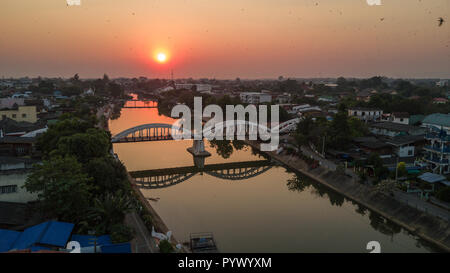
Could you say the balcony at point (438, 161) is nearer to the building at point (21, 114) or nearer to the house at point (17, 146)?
the house at point (17, 146)

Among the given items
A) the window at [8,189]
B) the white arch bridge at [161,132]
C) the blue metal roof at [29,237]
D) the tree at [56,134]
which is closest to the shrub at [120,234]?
the blue metal roof at [29,237]

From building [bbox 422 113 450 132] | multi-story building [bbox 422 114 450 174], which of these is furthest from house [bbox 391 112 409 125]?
multi-story building [bbox 422 114 450 174]

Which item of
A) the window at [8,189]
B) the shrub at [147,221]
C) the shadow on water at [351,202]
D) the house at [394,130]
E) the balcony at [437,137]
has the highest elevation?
the balcony at [437,137]

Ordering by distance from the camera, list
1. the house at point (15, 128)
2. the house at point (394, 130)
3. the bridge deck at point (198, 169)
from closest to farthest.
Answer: the bridge deck at point (198, 169) < the house at point (15, 128) < the house at point (394, 130)

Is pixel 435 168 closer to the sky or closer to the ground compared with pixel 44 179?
closer to the ground

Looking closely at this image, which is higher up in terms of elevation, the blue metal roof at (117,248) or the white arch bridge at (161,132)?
the white arch bridge at (161,132)
